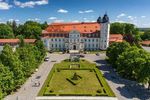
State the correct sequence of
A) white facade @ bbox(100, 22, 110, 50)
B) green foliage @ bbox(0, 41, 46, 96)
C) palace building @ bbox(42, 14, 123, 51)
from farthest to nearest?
palace building @ bbox(42, 14, 123, 51)
white facade @ bbox(100, 22, 110, 50)
green foliage @ bbox(0, 41, 46, 96)

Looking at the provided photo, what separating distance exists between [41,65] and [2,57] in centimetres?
2929

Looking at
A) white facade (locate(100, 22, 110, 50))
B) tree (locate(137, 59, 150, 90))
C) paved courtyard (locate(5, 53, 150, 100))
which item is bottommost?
paved courtyard (locate(5, 53, 150, 100))

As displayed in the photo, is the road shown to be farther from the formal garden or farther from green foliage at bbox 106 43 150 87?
green foliage at bbox 106 43 150 87

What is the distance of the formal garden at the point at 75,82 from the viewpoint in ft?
179

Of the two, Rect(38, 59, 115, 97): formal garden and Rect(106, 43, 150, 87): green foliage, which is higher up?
Rect(106, 43, 150, 87): green foliage

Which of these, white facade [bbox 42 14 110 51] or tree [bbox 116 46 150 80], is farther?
white facade [bbox 42 14 110 51]

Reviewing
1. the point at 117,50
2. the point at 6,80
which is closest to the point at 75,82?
the point at 6,80

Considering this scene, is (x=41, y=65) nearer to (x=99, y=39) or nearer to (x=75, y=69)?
(x=75, y=69)

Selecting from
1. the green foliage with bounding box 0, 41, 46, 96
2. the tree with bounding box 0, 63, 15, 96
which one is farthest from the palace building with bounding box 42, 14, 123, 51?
the tree with bounding box 0, 63, 15, 96

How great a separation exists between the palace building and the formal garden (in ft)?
105

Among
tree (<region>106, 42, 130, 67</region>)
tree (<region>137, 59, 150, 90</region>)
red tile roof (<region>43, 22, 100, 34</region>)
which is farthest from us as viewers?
red tile roof (<region>43, 22, 100, 34</region>)

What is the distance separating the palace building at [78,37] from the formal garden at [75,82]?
31969 mm

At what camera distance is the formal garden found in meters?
54.7

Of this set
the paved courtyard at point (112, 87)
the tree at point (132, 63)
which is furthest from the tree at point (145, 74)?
the paved courtyard at point (112, 87)
